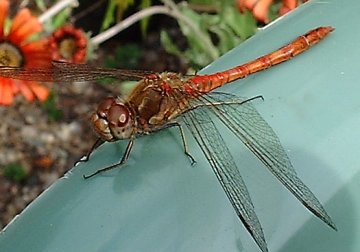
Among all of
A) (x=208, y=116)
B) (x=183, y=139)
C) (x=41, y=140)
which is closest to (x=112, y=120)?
(x=208, y=116)

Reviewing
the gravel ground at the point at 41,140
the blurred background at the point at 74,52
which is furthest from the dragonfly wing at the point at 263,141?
the gravel ground at the point at 41,140

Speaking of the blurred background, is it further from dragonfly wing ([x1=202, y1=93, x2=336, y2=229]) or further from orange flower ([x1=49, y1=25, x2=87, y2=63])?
dragonfly wing ([x1=202, y1=93, x2=336, y2=229])

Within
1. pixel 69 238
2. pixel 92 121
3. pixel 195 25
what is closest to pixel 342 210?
pixel 69 238

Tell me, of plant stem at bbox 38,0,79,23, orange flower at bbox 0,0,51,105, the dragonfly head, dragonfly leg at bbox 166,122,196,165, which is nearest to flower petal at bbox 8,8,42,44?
orange flower at bbox 0,0,51,105

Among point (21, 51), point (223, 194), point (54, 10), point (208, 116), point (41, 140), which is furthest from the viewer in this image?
point (41, 140)

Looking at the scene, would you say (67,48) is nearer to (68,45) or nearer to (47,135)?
(68,45)

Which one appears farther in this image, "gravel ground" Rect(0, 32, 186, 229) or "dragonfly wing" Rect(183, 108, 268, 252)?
"gravel ground" Rect(0, 32, 186, 229)
